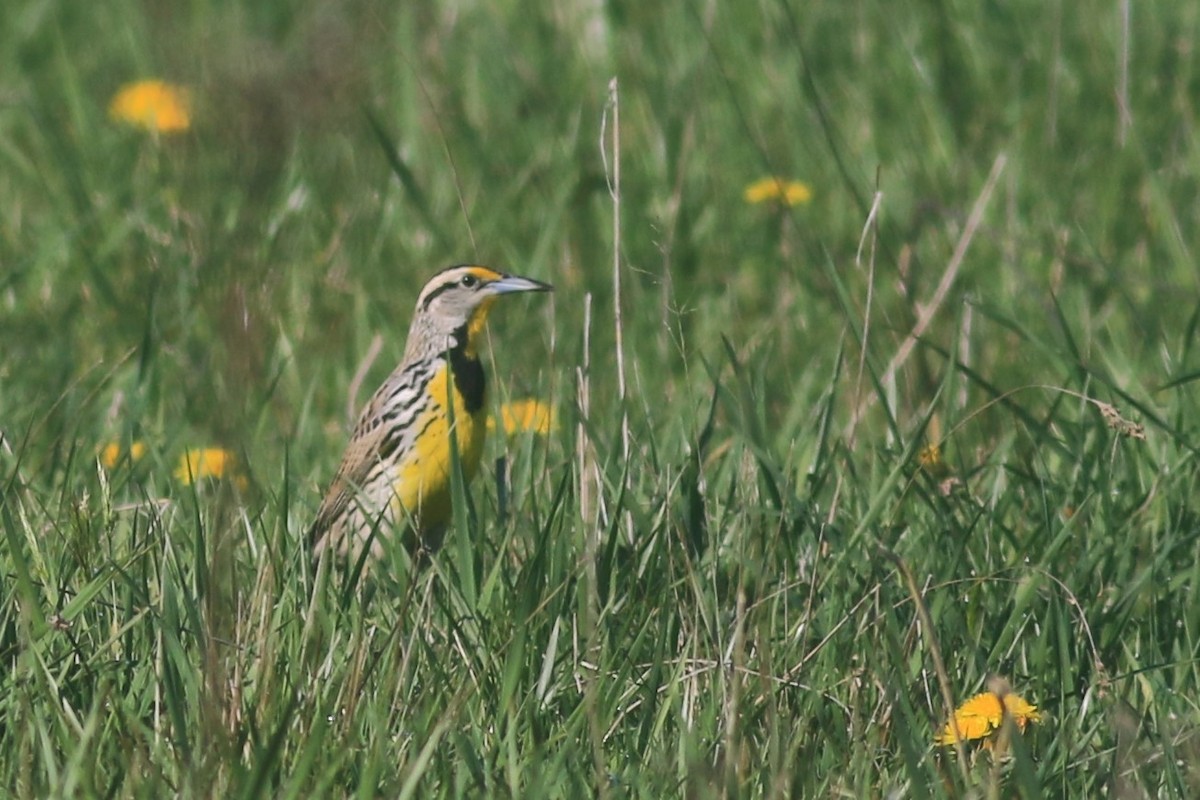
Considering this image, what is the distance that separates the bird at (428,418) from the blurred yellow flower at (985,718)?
1.68 meters

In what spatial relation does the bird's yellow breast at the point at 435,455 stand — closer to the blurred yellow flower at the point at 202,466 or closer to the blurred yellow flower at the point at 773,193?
the blurred yellow flower at the point at 202,466

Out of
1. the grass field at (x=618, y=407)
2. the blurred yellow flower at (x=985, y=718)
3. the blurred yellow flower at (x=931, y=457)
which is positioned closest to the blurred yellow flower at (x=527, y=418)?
the grass field at (x=618, y=407)

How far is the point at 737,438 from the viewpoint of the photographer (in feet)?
14.9

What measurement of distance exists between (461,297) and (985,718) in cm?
240

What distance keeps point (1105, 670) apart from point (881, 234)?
2.95 metres

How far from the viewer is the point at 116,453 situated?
4.98 meters

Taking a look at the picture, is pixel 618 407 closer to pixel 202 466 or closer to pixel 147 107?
pixel 202 466

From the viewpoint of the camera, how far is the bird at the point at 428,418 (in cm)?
495

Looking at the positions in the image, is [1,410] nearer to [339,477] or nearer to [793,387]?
[339,477]

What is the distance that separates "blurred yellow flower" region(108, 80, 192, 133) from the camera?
282 inches

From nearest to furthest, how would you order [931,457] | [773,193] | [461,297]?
[931,457] < [461,297] < [773,193]

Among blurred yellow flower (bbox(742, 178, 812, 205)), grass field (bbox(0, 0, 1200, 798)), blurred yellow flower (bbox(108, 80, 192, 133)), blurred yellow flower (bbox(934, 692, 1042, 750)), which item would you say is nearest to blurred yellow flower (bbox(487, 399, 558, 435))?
grass field (bbox(0, 0, 1200, 798))

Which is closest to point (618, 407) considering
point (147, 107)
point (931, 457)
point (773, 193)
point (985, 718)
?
point (931, 457)

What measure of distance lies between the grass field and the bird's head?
194mm
